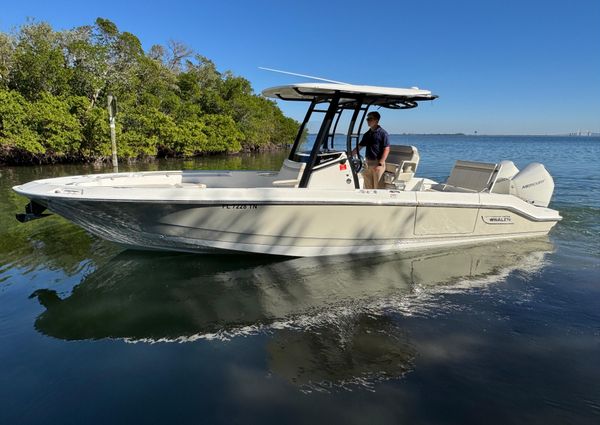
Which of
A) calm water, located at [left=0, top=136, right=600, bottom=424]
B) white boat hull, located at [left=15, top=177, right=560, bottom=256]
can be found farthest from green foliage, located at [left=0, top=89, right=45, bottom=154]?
white boat hull, located at [left=15, top=177, right=560, bottom=256]

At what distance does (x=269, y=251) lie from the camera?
5.82 m

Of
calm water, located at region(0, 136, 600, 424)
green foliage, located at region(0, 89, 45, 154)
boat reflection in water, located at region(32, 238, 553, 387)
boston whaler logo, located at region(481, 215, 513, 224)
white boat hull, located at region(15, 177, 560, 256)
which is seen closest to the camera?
calm water, located at region(0, 136, 600, 424)

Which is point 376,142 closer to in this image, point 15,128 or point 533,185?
point 533,185

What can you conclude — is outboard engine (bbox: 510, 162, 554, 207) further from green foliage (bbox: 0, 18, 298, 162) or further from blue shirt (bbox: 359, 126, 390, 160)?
green foliage (bbox: 0, 18, 298, 162)

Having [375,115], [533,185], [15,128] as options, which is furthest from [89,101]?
[533,185]

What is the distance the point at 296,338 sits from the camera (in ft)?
12.7

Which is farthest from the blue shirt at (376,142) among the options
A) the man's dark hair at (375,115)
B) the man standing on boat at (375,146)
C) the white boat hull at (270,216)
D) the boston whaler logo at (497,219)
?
the boston whaler logo at (497,219)

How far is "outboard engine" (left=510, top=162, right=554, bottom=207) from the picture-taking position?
7242 mm

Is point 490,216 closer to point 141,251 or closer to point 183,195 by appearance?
point 183,195

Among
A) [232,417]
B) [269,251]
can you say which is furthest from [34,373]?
[269,251]

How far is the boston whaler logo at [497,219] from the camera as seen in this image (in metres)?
6.71

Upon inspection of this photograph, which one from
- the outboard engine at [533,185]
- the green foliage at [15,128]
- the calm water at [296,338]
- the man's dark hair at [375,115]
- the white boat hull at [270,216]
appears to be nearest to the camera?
the calm water at [296,338]

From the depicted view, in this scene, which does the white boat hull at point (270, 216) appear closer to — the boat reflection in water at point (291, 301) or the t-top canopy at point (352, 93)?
the boat reflection in water at point (291, 301)

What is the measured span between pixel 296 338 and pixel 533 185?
19.3 ft
